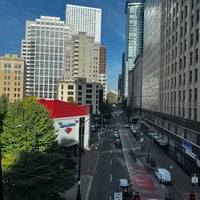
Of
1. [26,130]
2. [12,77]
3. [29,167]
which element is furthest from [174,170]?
[12,77]

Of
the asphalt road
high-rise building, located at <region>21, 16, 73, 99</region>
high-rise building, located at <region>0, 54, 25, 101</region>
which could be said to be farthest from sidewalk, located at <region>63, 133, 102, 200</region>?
high-rise building, located at <region>21, 16, 73, 99</region>

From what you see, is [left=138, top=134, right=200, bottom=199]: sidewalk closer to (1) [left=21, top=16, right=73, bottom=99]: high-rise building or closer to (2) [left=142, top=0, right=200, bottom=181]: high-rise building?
(2) [left=142, top=0, right=200, bottom=181]: high-rise building

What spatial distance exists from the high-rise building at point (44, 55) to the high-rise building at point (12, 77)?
2083 inches

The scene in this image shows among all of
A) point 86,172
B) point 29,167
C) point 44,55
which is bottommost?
point 86,172

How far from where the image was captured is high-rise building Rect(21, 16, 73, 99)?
183m

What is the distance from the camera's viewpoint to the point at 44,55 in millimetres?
185125

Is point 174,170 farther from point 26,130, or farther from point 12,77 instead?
point 12,77

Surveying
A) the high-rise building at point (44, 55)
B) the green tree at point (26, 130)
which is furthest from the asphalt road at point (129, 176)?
the high-rise building at point (44, 55)

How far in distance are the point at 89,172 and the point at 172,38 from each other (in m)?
33.0

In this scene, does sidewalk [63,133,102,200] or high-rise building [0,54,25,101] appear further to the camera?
high-rise building [0,54,25,101]

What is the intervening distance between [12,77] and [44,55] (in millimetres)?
60921

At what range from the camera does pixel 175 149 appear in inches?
1943

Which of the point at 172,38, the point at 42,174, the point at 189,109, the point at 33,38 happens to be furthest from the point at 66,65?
the point at 42,174

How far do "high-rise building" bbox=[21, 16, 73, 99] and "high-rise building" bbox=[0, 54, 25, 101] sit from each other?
52.9 meters
